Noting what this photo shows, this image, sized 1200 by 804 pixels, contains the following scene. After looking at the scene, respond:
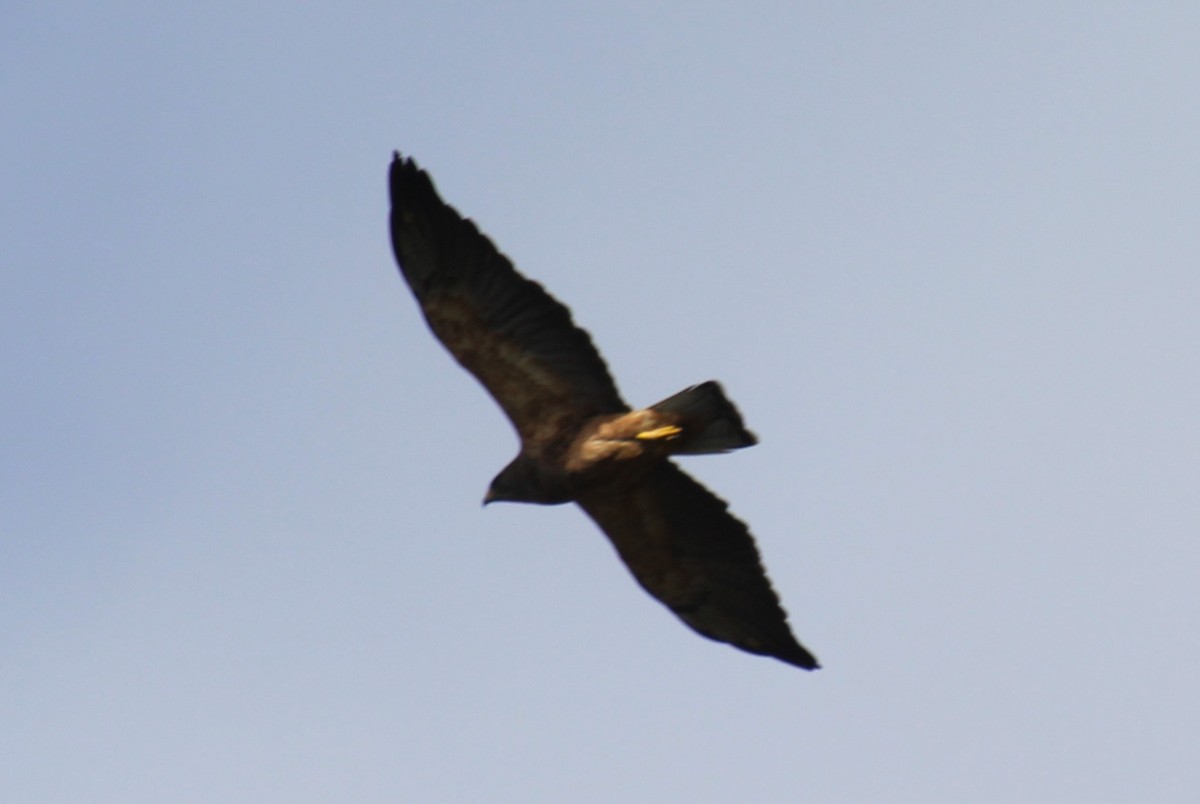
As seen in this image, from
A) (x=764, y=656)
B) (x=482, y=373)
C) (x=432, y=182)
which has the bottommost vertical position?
(x=764, y=656)

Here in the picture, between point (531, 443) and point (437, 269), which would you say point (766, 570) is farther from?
point (437, 269)

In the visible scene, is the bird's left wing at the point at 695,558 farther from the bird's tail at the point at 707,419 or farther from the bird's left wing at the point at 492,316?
the bird's left wing at the point at 492,316

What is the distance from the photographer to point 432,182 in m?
14.1

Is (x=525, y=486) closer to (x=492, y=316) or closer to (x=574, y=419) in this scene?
(x=574, y=419)

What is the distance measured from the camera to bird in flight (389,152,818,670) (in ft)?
46.5

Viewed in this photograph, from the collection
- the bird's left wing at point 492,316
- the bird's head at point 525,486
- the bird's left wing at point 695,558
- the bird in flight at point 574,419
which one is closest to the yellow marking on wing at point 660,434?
the bird in flight at point 574,419

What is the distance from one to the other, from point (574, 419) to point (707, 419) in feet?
3.31

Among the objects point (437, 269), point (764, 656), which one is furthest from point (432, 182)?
point (764, 656)

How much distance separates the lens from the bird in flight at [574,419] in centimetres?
1417

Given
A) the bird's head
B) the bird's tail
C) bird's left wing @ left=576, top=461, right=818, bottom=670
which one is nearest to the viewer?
the bird's tail

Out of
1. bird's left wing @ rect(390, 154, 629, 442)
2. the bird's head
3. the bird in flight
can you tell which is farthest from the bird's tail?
the bird's head

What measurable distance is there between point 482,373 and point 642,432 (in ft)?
4.17

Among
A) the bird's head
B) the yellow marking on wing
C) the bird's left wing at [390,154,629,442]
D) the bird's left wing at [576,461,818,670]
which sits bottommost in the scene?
the bird's left wing at [576,461,818,670]

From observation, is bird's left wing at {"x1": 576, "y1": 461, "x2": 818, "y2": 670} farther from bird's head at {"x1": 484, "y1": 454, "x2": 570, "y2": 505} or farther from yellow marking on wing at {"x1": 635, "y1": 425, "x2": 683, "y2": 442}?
yellow marking on wing at {"x1": 635, "y1": 425, "x2": 683, "y2": 442}
